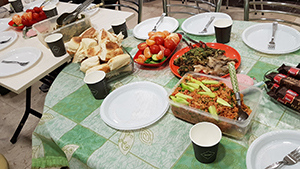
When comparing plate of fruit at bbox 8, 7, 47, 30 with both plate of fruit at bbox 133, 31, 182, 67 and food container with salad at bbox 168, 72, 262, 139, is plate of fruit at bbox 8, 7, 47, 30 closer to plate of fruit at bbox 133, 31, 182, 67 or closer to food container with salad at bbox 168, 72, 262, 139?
plate of fruit at bbox 133, 31, 182, 67

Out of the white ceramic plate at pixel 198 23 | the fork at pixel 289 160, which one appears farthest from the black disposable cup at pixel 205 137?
the white ceramic plate at pixel 198 23

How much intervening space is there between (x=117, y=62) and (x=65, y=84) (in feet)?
1.24

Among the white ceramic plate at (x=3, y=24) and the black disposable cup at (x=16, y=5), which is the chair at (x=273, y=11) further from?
the black disposable cup at (x=16, y=5)

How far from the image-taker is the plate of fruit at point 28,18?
2.21 m

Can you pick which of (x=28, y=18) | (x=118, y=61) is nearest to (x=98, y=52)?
(x=118, y=61)

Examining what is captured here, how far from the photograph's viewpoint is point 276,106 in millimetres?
983

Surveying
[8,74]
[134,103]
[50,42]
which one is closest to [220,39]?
[134,103]

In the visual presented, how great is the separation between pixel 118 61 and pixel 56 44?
65cm

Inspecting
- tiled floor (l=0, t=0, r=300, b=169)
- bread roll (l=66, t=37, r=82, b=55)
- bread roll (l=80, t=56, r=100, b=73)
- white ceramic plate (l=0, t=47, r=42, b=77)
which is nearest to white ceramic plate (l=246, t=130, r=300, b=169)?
bread roll (l=80, t=56, r=100, b=73)

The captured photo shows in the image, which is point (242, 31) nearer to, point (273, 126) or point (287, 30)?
point (287, 30)

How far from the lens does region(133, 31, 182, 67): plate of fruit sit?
1367mm

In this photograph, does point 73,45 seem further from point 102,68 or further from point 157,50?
point 157,50

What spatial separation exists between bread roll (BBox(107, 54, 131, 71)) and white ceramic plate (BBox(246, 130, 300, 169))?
2.68 feet

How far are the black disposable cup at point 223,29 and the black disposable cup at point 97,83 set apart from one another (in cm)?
75
